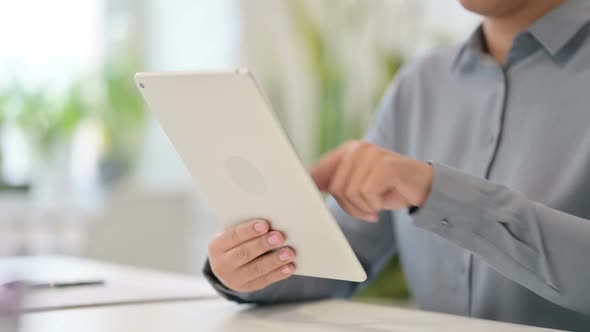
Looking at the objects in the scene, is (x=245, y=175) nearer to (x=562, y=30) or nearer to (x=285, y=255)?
(x=285, y=255)

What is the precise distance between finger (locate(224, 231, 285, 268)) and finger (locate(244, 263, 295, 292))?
0.11ft

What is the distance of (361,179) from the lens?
3.19 feet

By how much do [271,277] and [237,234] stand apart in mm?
85

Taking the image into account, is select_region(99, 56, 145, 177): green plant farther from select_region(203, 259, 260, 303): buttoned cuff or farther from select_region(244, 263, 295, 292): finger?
select_region(244, 263, 295, 292): finger

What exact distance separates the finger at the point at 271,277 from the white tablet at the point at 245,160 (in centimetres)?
2

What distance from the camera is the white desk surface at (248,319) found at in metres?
1.10

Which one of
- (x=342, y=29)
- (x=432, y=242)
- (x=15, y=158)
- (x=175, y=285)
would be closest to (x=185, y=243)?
(x=15, y=158)

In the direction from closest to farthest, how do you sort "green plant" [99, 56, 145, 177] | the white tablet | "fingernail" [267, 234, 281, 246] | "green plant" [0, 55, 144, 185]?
the white tablet → "fingernail" [267, 234, 281, 246] → "green plant" [0, 55, 144, 185] → "green plant" [99, 56, 145, 177]

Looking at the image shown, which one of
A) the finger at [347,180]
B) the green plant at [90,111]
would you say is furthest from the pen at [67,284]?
the green plant at [90,111]

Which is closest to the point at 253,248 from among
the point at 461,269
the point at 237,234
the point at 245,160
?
the point at 237,234

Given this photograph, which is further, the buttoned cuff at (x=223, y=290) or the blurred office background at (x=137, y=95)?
the blurred office background at (x=137, y=95)

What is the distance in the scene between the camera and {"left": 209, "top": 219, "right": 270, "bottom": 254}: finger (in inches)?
42.4

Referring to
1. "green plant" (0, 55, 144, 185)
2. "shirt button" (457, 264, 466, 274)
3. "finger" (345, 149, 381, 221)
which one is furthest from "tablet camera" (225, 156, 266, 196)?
"green plant" (0, 55, 144, 185)

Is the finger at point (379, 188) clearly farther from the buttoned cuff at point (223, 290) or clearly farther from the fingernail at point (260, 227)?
the buttoned cuff at point (223, 290)
